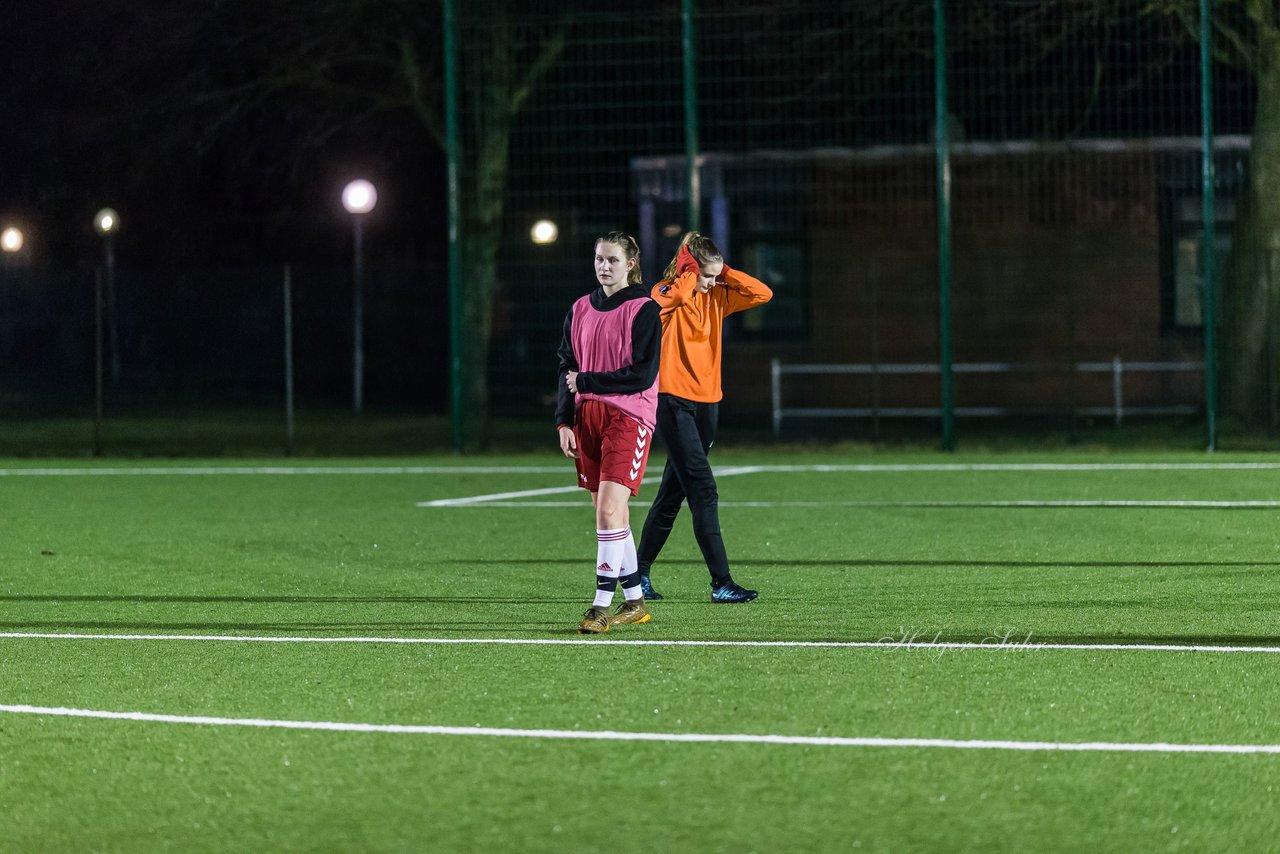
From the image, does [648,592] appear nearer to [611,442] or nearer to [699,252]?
[611,442]

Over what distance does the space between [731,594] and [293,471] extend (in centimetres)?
1113

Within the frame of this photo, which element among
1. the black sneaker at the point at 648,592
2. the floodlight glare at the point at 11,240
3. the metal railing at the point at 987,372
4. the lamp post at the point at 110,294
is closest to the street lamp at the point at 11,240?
the floodlight glare at the point at 11,240

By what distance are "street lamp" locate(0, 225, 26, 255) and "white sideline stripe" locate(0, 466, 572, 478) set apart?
18.6m

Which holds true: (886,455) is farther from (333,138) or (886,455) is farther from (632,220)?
(333,138)

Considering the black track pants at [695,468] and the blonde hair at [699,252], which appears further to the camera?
the black track pants at [695,468]

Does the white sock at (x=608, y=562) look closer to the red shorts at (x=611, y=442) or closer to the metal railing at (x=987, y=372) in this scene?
the red shorts at (x=611, y=442)

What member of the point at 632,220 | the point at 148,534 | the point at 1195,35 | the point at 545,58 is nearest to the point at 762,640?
the point at 148,534

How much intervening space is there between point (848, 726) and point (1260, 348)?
17885mm

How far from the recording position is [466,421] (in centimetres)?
2541

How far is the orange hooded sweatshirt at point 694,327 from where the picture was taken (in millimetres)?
9617

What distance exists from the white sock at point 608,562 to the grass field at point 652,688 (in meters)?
0.20

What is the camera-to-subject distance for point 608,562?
911 centimetres

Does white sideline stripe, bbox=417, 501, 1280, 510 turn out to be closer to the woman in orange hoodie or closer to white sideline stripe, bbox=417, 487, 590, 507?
white sideline stripe, bbox=417, 487, 590, 507

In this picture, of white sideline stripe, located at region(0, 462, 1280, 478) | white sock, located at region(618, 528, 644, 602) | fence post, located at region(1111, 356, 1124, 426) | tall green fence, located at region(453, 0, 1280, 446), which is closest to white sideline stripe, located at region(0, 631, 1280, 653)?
white sock, located at region(618, 528, 644, 602)
